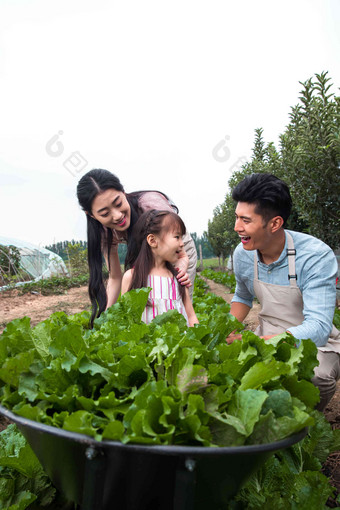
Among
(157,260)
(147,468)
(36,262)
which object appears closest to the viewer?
(147,468)

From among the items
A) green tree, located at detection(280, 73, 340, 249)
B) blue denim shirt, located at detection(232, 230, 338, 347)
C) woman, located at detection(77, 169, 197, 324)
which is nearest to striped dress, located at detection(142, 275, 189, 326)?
woman, located at detection(77, 169, 197, 324)

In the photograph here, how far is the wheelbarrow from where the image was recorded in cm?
110

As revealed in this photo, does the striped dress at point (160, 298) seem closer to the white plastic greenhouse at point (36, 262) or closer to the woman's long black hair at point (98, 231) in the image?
the woman's long black hair at point (98, 231)

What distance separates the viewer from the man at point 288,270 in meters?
2.66

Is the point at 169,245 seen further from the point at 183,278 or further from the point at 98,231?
the point at 98,231

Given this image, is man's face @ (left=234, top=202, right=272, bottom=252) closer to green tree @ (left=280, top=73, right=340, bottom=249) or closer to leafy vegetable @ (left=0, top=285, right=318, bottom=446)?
leafy vegetable @ (left=0, top=285, right=318, bottom=446)

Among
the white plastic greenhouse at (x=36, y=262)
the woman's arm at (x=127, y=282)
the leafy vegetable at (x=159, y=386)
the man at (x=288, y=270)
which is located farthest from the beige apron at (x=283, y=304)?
the white plastic greenhouse at (x=36, y=262)

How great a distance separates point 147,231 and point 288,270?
108cm

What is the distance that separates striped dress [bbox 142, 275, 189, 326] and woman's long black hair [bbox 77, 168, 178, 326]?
31cm

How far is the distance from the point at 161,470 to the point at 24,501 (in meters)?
0.89

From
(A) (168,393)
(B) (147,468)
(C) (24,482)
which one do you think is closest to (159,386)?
(A) (168,393)

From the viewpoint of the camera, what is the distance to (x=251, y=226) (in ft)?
9.12

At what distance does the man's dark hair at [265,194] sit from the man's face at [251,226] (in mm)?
32

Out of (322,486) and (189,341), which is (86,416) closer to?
(189,341)
